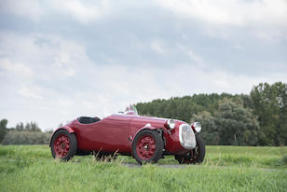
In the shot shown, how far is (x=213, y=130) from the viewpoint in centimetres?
5672

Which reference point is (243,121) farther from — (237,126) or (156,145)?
(156,145)

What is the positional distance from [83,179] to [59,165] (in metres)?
1.35

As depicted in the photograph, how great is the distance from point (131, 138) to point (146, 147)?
1.65 feet

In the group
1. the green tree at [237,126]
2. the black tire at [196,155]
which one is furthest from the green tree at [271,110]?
the black tire at [196,155]

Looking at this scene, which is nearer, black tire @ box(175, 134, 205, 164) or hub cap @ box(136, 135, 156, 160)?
hub cap @ box(136, 135, 156, 160)

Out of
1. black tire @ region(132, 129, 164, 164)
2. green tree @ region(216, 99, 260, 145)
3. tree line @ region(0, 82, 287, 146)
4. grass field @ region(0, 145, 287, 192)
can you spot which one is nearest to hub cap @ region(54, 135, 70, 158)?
black tire @ region(132, 129, 164, 164)

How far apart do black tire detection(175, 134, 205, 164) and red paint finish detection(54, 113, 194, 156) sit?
2.36 ft

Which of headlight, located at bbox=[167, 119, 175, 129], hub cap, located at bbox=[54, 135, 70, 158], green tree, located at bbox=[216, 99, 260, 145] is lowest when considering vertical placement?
green tree, located at bbox=[216, 99, 260, 145]

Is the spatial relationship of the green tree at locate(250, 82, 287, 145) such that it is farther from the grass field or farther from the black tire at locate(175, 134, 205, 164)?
the grass field

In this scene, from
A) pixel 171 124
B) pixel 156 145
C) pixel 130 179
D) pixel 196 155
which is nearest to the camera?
pixel 130 179

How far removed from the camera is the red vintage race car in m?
6.45

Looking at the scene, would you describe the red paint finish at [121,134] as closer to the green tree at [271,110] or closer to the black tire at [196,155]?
the black tire at [196,155]

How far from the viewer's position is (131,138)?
6.82m

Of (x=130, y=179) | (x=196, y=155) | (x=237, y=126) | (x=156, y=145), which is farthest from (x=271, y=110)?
(x=130, y=179)
